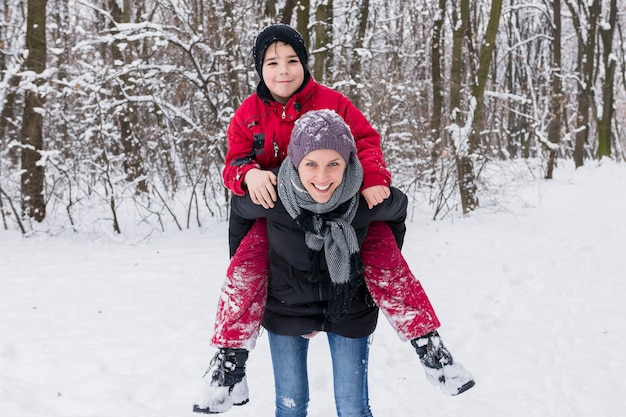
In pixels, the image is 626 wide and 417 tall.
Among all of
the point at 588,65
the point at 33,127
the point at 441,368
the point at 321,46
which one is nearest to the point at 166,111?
the point at 33,127

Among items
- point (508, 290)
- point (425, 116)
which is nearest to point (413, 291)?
point (508, 290)

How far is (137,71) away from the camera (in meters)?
7.80

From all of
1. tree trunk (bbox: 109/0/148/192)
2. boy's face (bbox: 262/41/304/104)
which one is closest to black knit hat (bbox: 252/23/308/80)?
boy's face (bbox: 262/41/304/104)

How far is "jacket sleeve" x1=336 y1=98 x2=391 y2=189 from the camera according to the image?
1978 mm

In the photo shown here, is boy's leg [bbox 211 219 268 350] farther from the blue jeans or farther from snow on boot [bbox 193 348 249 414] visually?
the blue jeans

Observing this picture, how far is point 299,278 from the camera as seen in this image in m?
2.03

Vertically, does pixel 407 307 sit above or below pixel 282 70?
below

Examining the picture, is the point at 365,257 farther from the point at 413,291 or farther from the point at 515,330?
the point at 515,330

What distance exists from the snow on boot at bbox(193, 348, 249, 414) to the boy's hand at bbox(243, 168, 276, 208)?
0.56 metres

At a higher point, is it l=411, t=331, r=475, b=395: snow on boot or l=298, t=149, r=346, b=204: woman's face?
l=298, t=149, r=346, b=204: woman's face

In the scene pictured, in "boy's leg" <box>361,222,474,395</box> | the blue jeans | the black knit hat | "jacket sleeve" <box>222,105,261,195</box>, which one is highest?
the black knit hat

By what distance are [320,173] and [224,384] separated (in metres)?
0.83

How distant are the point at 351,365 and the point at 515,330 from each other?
3033 millimetres

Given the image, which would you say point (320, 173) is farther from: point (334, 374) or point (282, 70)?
point (334, 374)
